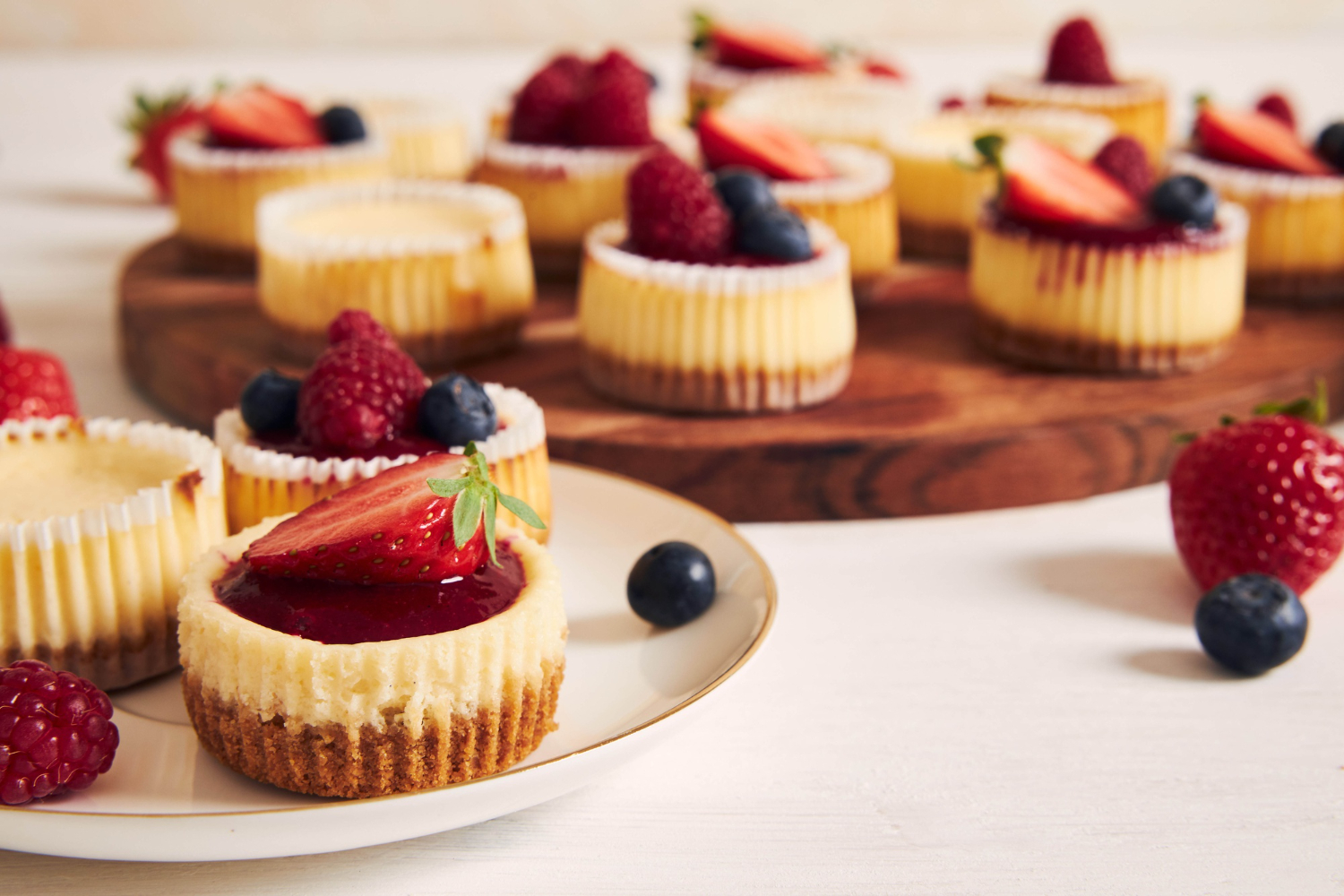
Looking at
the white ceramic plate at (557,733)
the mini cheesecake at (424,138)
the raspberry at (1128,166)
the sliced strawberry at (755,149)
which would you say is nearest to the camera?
the white ceramic plate at (557,733)

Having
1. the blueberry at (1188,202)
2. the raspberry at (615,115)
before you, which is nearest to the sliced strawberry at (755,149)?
the raspberry at (615,115)

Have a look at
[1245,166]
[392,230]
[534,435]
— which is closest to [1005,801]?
[534,435]

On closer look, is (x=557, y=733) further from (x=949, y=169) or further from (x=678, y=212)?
(x=949, y=169)

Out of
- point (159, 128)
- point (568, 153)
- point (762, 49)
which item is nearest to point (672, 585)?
point (568, 153)

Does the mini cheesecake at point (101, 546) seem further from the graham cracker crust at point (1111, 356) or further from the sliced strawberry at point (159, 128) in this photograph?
the sliced strawberry at point (159, 128)

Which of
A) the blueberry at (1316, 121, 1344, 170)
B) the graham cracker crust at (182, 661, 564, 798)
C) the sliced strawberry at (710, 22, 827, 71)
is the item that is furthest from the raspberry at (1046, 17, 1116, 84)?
the graham cracker crust at (182, 661, 564, 798)

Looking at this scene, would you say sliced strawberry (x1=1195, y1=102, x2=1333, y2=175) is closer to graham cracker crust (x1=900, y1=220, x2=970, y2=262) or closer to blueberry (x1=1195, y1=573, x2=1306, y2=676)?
graham cracker crust (x1=900, y1=220, x2=970, y2=262)
